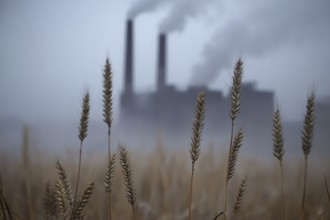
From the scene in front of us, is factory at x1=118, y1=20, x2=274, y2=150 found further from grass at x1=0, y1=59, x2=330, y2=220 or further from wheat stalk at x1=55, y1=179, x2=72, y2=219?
wheat stalk at x1=55, y1=179, x2=72, y2=219

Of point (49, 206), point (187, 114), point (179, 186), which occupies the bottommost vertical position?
point (179, 186)

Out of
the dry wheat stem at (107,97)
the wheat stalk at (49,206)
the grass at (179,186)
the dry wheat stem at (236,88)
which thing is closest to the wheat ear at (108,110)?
the dry wheat stem at (107,97)

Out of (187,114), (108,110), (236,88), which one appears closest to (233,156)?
(236,88)

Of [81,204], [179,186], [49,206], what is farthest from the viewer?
[179,186]

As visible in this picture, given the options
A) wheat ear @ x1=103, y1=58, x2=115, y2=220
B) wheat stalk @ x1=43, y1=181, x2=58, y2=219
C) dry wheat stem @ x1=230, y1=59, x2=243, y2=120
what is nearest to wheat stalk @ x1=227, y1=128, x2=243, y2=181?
dry wheat stem @ x1=230, y1=59, x2=243, y2=120

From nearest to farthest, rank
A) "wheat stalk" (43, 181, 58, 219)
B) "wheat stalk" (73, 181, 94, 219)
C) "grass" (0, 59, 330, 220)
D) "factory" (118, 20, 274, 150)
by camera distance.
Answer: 1. "wheat stalk" (73, 181, 94, 219)
2. "wheat stalk" (43, 181, 58, 219)
3. "grass" (0, 59, 330, 220)
4. "factory" (118, 20, 274, 150)

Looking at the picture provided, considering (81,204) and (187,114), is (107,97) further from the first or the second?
(187,114)

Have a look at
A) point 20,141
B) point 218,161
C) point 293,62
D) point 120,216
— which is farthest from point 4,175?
point 293,62

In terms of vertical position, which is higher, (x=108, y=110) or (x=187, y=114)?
(x=108, y=110)

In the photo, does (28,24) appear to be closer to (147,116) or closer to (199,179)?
(147,116)

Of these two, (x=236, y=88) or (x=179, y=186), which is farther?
(x=179, y=186)

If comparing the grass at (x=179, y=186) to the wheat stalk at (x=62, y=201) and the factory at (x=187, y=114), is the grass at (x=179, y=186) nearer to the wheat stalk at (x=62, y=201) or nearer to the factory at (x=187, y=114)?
the factory at (x=187, y=114)

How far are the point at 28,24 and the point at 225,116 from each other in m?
1.08

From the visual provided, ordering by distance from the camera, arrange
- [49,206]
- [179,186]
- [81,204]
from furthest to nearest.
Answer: [179,186] < [49,206] < [81,204]
